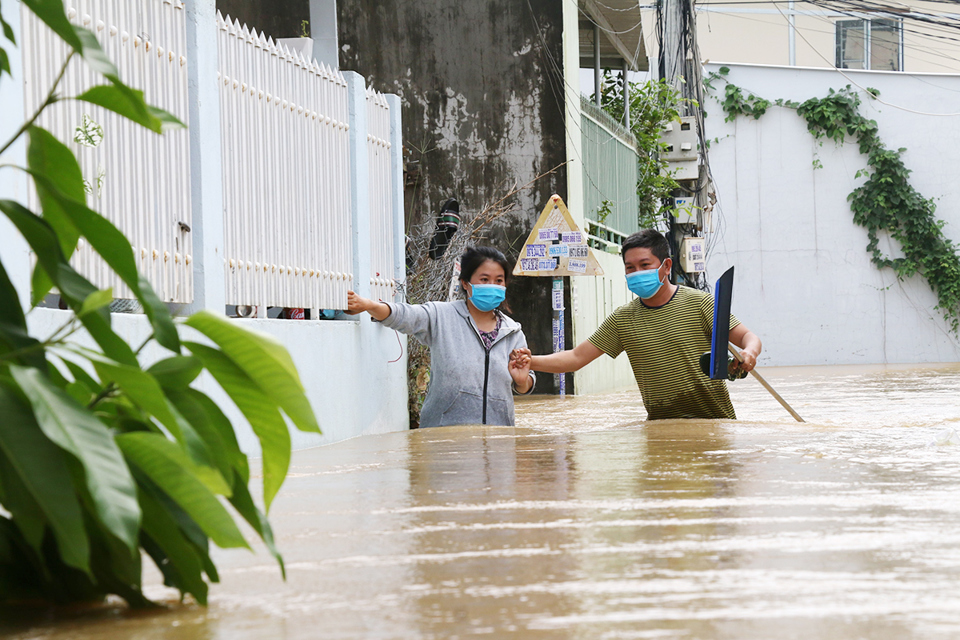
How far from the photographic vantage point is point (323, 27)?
10.3 m

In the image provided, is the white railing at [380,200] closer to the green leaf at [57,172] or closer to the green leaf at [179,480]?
the green leaf at [57,172]

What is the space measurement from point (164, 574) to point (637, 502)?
1468mm

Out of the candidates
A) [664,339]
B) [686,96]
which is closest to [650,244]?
[664,339]

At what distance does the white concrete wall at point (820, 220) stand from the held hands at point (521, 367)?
15708 millimetres

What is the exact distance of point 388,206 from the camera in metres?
7.00

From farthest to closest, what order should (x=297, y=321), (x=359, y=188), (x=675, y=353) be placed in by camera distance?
(x=359, y=188) → (x=675, y=353) → (x=297, y=321)

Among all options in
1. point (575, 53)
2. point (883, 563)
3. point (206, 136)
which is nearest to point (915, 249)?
point (575, 53)

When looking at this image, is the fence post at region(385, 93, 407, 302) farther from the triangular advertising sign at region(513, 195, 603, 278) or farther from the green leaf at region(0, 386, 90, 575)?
the green leaf at region(0, 386, 90, 575)

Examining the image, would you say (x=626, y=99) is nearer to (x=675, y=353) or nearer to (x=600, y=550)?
(x=675, y=353)

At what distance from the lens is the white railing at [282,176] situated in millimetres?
5238

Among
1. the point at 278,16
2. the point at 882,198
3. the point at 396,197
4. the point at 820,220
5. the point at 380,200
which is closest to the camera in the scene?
the point at 380,200

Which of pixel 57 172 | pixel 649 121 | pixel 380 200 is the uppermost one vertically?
pixel 649 121

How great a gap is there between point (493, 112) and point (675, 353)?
6370mm

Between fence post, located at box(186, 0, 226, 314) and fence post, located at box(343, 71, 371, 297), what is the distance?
1454 millimetres
